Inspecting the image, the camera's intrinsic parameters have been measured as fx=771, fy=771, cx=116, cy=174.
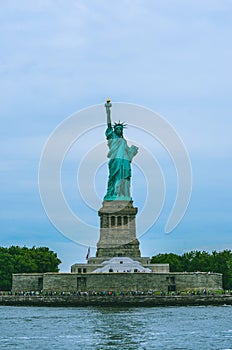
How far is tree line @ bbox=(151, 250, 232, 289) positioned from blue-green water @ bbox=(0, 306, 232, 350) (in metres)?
27.4

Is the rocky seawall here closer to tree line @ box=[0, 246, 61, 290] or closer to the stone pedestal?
the stone pedestal

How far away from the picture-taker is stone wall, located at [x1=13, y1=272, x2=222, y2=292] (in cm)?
7162

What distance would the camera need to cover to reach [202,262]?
94500mm

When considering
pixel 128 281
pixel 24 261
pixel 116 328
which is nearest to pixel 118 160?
pixel 128 281

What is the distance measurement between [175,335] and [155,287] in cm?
2624

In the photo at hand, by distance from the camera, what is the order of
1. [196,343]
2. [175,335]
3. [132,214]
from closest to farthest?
1. [196,343]
2. [175,335]
3. [132,214]

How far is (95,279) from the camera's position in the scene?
7200cm

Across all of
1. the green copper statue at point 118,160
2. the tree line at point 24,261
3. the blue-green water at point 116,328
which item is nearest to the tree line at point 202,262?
the tree line at point 24,261

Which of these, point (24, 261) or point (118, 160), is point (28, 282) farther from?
point (118, 160)

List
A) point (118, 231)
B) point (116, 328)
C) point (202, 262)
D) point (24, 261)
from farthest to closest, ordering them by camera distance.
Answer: point (202, 262) → point (24, 261) → point (118, 231) → point (116, 328)

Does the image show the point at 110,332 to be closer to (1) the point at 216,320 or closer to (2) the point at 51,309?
(1) the point at 216,320

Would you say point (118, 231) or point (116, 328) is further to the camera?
point (118, 231)

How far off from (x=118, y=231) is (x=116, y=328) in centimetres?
3166

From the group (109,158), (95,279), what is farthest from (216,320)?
(109,158)
